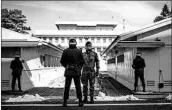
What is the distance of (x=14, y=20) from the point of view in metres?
62.0

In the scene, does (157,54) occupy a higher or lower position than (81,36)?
lower

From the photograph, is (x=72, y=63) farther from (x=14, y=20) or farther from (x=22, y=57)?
(x=14, y=20)

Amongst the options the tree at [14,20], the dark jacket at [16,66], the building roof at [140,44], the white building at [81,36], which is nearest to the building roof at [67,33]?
the white building at [81,36]

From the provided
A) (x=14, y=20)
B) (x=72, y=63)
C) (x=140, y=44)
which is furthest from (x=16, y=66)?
(x=14, y=20)

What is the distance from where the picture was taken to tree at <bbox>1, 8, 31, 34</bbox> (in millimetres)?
58219

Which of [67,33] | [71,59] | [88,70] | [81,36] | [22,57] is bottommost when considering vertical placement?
[88,70]

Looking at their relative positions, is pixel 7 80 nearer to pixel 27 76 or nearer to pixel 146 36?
pixel 27 76

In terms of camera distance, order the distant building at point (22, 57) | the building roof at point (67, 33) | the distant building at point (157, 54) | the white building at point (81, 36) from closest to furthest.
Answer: the distant building at point (157, 54) < the distant building at point (22, 57) < the building roof at point (67, 33) < the white building at point (81, 36)

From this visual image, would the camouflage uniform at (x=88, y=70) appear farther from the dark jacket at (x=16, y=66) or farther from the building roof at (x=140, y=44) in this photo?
the dark jacket at (x=16, y=66)

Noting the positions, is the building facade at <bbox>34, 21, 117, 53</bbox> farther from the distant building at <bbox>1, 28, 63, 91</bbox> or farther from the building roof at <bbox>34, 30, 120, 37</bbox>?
the distant building at <bbox>1, 28, 63, 91</bbox>

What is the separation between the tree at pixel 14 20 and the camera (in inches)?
2292

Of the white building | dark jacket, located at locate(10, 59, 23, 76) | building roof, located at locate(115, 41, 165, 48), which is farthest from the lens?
the white building

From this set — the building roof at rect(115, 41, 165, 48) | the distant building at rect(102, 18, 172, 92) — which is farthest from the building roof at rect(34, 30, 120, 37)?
the building roof at rect(115, 41, 165, 48)

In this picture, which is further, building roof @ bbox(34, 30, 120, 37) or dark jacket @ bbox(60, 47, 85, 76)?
building roof @ bbox(34, 30, 120, 37)
